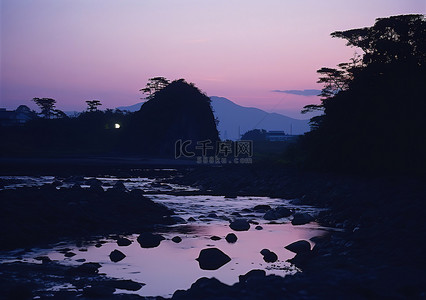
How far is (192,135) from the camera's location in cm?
8438

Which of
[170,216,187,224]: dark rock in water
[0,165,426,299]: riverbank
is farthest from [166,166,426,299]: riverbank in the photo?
[170,216,187,224]: dark rock in water

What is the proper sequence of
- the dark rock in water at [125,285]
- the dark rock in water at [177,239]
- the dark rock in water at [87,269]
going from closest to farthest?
the dark rock in water at [125,285] < the dark rock in water at [87,269] < the dark rock in water at [177,239]

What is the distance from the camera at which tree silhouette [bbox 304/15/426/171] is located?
29594 millimetres

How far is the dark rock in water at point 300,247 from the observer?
1382 centimetres

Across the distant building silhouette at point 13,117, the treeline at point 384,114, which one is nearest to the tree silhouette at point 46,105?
the distant building silhouette at point 13,117

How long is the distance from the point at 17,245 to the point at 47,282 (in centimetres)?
495

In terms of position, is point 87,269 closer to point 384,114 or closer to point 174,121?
point 384,114

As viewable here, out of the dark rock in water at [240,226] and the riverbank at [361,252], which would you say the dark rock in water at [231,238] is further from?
the riverbank at [361,252]

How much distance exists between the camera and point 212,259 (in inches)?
497

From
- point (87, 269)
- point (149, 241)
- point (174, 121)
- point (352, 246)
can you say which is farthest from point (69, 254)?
point (174, 121)

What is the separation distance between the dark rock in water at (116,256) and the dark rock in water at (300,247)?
15.5 ft

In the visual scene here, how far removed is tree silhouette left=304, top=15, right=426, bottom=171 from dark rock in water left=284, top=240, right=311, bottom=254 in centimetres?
1686

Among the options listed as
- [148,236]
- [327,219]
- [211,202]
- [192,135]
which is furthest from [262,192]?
[192,135]

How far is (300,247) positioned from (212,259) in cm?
285
